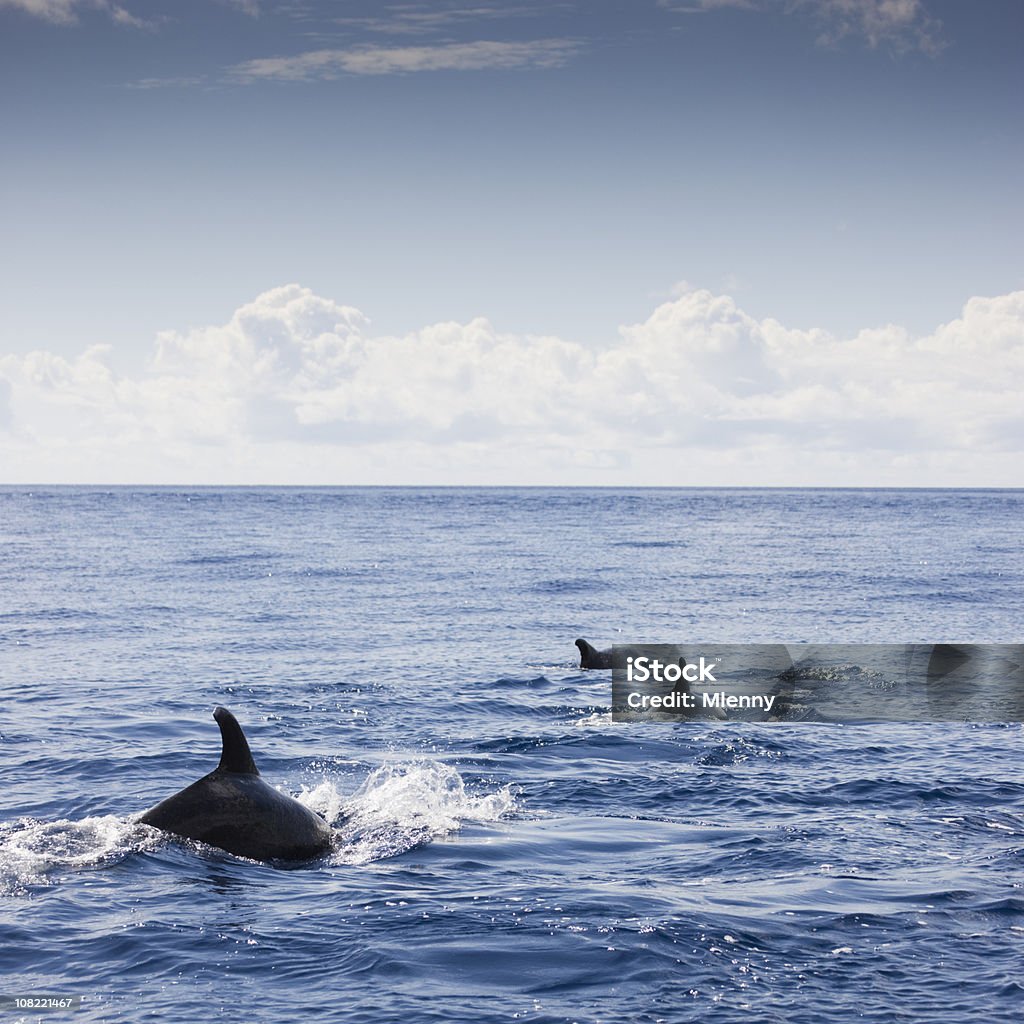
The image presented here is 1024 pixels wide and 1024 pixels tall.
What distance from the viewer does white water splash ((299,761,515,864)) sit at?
14336 millimetres

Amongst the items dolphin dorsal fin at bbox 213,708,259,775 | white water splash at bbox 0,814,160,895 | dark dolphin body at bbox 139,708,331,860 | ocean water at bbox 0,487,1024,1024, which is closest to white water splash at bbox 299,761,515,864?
ocean water at bbox 0,487,1024,1024

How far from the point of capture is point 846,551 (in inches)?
3068

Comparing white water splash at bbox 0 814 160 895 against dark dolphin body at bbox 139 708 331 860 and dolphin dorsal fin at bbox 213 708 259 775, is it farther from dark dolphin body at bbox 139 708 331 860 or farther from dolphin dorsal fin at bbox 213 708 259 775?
dolphin dorsal fin at bbox 213 708 259 775

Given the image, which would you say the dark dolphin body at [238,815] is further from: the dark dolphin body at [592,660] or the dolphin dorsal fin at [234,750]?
the dark dolphin body at [592,660]

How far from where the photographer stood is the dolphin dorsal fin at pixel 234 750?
13.2 m

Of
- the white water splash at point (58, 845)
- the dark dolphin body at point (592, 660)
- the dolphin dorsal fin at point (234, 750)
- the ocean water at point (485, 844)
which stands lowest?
the ocean water at point (485, 844)

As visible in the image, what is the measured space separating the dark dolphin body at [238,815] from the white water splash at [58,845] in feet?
1.48

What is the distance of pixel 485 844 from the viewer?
1438 centimetres

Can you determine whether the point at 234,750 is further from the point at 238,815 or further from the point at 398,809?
the point at 398,809

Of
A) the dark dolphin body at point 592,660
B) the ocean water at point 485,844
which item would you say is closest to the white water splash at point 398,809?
the ocean water at point 485,844

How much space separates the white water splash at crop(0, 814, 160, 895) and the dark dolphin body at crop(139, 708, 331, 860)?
45cm

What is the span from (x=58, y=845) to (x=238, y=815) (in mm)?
2281

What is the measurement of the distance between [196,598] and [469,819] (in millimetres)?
33176

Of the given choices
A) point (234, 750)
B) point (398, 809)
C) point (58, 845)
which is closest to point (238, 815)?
point (234, 750)
